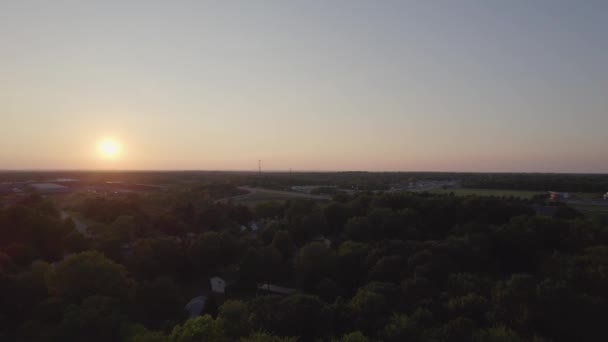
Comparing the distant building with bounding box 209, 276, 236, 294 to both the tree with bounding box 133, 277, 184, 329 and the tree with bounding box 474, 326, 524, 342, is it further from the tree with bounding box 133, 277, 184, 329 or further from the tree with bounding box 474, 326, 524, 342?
the tree with bounding box 474, 326, 524, 342

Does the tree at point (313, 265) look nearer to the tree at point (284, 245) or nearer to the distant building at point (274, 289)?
the distant building at point (274, 289)

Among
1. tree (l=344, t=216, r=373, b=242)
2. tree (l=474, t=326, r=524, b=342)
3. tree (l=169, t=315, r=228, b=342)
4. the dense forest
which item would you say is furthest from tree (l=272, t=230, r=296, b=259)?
tree (l=474, t=326, r=524, b=342)

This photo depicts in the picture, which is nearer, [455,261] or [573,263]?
[573,263]

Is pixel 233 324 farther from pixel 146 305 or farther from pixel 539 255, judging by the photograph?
pixel 539 255

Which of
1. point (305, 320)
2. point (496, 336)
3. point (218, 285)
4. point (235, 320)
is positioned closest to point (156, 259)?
point (218, 285)

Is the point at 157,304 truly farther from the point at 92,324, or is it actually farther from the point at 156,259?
the point at 156,259

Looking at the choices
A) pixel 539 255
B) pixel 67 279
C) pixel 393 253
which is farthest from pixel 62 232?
pixel 539 255
